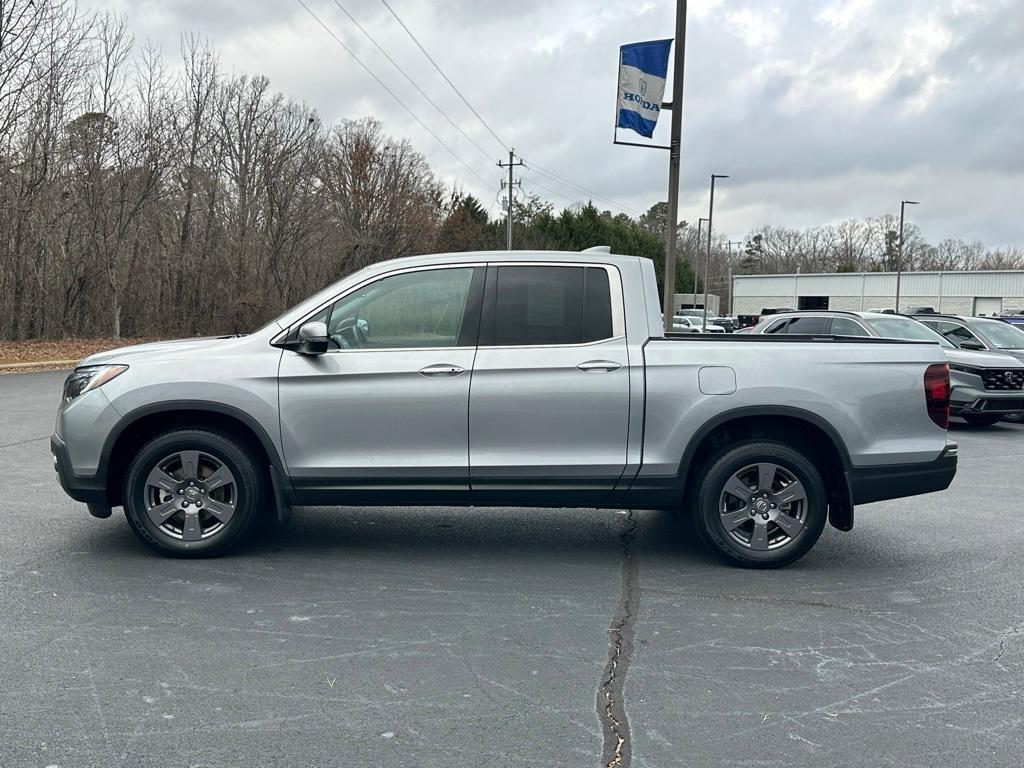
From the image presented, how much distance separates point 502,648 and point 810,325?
11504mm

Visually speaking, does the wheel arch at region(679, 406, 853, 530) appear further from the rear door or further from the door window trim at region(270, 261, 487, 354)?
the door window trim at region(270, 261, 487, 354)

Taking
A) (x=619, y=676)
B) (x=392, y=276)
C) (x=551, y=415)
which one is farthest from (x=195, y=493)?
(x=619, y=676)

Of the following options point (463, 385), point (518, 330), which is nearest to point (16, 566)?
point (463, 385)

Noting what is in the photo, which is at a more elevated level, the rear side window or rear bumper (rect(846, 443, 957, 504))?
the rear side window

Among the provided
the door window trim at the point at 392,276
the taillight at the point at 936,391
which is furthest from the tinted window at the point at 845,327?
the door window trim at the point at 392,276

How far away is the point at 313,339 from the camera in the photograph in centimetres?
539

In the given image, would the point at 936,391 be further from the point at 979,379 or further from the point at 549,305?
the point at 979,379

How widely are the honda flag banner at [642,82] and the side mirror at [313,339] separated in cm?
1141

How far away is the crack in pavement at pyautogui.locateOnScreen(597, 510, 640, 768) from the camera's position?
3.34 m

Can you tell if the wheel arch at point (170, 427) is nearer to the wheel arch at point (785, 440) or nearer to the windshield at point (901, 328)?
the wheel arch at point (785, 440)

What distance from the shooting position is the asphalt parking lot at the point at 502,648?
3.39 meters

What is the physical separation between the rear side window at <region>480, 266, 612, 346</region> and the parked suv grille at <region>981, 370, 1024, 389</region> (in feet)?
31.1

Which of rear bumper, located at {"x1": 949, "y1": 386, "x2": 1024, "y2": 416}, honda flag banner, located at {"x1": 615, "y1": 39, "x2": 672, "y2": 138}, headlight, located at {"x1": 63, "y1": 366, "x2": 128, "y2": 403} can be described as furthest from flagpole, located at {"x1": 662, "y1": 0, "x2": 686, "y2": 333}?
headlight, located at {"x1": 63, "y1": 366, "x2": 128, "y2": 403}

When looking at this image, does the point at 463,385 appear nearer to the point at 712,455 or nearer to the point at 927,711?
the point at 712,455
